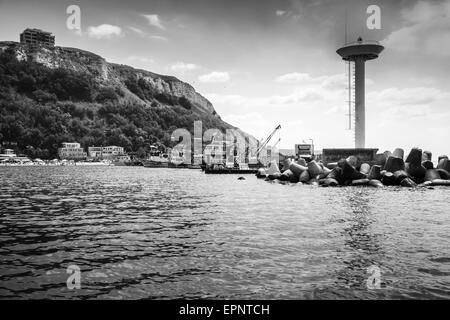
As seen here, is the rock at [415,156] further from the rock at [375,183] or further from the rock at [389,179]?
the rock at [375,183]

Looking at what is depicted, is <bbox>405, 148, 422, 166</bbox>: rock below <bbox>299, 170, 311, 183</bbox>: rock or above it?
above

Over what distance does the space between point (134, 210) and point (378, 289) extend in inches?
797

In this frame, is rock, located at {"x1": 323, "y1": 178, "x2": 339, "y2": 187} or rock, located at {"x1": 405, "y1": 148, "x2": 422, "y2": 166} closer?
rock, located at {"x1": 323, "y1": 178, "x2": 339, "y2": 187}

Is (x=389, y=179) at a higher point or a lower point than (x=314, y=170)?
lower

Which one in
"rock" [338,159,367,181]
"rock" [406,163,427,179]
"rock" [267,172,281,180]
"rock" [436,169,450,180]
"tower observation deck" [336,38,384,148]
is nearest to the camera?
"rock" [436,169,450,180]

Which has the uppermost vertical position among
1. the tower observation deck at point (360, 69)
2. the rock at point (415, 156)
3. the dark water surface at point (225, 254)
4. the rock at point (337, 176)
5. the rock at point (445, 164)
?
the tower observation deck at point (360, 69)

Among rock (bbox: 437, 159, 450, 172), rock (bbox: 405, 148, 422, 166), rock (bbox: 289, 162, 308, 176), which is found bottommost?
rock (bbox: 289, 162, 308, 176)

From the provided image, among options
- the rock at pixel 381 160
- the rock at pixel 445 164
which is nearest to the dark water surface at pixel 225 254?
the rock at pixel 445 164

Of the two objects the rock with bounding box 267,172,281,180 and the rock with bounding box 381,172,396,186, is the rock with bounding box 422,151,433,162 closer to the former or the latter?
the rock with bounding box 381,172,396,186

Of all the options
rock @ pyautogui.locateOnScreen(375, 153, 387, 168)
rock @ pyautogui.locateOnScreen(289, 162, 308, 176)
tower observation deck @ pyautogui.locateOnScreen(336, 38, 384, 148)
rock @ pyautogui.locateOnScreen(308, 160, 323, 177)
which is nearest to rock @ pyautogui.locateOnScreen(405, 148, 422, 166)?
rock @ pyautogui.locateOnScreen(375, 153, 387, 168)

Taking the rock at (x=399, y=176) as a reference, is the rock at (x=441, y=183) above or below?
below

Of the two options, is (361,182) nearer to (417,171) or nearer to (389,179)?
(389,179)

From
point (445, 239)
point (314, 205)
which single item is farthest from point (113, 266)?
point (314, 205)

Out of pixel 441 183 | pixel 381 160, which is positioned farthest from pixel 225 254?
pixel 381 160
